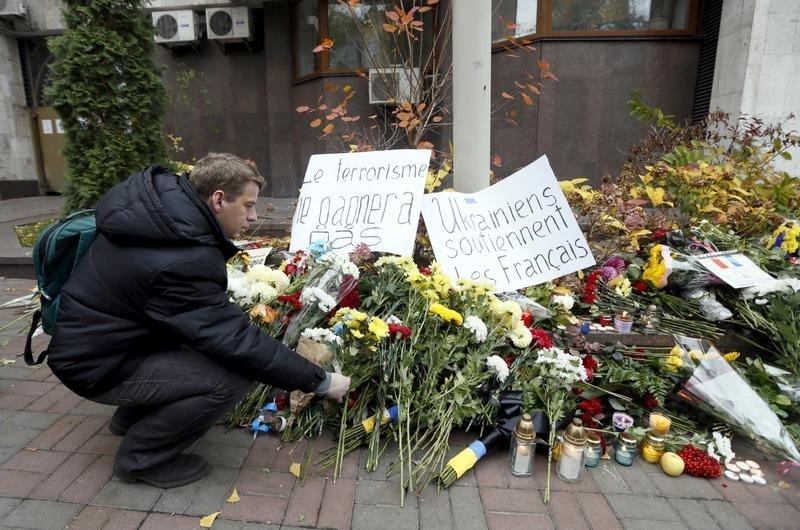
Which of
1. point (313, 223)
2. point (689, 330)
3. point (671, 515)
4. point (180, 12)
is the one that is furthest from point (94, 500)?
point (180, 12)

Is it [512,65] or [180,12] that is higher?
[180,12]

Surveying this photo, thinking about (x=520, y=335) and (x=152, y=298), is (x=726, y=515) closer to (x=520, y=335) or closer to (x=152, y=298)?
(x=520, y=335)

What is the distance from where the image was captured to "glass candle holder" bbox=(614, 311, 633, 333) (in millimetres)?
2598

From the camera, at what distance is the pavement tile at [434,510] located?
1.77 meters

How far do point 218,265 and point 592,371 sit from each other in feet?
5.93

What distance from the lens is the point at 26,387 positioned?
2693 millimetres

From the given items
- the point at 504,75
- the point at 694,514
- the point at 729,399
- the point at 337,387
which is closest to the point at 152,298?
the point at 337,387

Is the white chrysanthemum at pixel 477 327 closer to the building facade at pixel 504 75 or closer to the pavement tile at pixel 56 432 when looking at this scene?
the pavement tile at pixel 56 432

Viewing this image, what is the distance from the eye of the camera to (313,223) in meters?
3.25

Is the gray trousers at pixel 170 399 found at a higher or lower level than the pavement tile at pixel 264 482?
higher

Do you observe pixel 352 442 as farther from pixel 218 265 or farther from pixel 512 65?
pixel 512 65

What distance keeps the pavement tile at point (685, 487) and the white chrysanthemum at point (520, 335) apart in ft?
2.49

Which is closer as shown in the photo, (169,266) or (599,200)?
(169,266)

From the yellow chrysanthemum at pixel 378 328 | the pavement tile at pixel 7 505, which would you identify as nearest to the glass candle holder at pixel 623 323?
the yellow chrysanthemum at pixel 378 328
